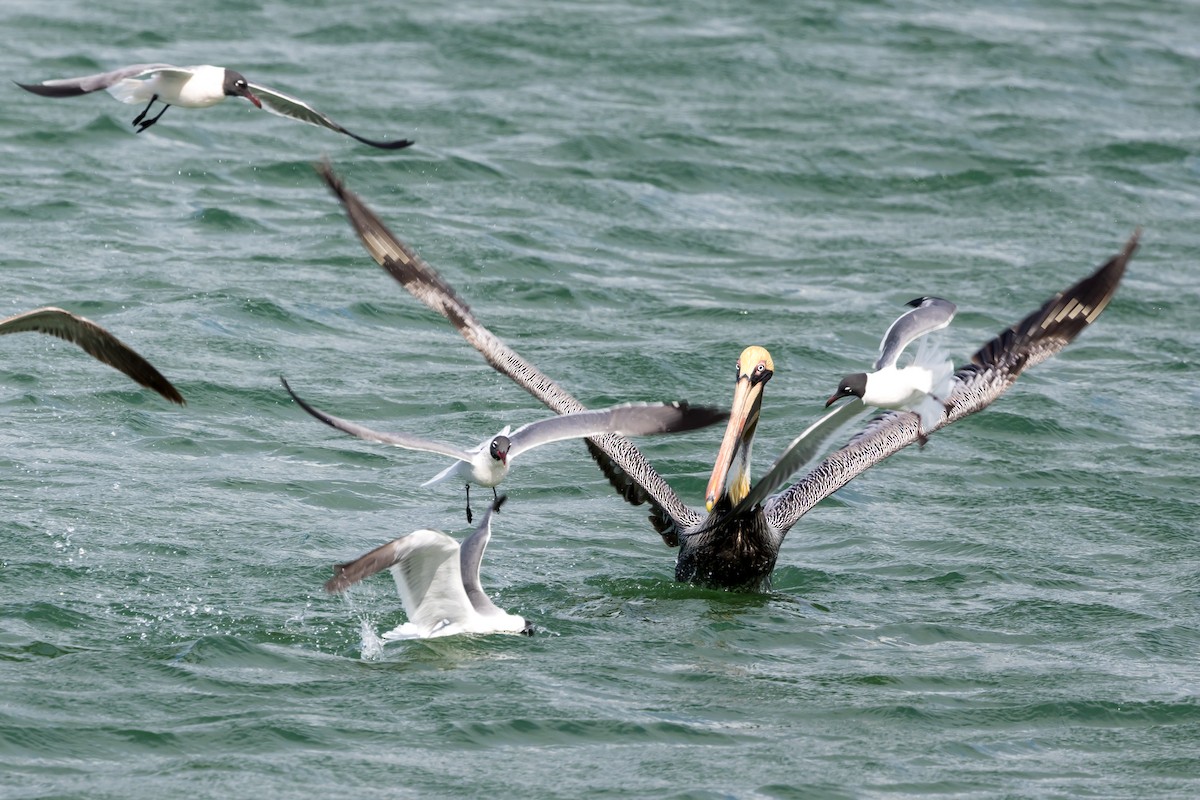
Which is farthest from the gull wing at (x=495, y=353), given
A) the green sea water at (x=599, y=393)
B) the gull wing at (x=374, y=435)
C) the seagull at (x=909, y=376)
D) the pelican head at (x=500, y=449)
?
the gull wing at (x=374, y=435)

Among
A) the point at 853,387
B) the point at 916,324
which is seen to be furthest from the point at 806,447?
the point at 916,324

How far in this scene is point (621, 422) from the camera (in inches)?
394

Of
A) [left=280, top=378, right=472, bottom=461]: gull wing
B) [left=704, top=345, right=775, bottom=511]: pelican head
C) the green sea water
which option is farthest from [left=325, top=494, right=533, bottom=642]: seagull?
[left=704, top=345, right=775, bottom=511]: pelican head

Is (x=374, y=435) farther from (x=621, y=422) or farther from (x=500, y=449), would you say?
(x=621, y=422)

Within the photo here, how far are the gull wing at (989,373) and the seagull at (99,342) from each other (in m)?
4.10

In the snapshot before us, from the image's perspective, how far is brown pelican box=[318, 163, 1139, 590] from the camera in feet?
37.3

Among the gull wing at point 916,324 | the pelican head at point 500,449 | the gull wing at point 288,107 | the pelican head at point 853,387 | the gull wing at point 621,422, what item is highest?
the gull wing at point 288,107

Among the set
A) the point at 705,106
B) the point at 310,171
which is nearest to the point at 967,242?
the point at 705,106

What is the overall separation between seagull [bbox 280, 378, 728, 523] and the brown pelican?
0.86 m

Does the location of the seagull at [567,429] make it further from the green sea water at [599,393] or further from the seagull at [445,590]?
the green sea water at [599,393]

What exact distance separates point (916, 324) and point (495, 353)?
2.59m

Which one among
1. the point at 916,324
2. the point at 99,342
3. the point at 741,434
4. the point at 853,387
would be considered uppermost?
the point at 916,324

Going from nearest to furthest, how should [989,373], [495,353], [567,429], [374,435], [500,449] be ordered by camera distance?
[374,435], [500,449], [567,429], [495,353], [989,373]

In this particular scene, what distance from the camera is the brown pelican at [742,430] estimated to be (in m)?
11.4
